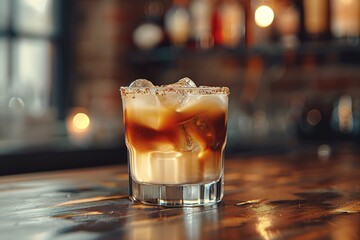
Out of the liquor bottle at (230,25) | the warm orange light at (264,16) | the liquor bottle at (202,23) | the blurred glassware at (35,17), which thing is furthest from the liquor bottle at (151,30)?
the warm orange light at (264,16)

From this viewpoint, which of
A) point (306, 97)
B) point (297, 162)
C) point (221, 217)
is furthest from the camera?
point (306, 97)

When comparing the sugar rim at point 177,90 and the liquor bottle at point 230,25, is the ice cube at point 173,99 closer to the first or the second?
the sugar rim at point 177,90

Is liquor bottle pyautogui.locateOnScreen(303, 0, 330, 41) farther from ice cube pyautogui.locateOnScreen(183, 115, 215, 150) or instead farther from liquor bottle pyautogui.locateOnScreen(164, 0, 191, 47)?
ice cube pyautogui.locateOnScreen(183, 115, 215, 150)

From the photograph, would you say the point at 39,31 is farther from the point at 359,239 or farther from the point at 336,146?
the point at 359,239

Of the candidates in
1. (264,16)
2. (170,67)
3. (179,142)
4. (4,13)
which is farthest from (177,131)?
(170,67)

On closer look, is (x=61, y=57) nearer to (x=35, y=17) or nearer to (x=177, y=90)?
(x=35, y=17)

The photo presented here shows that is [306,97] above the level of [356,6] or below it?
below

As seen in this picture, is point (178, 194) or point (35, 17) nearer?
point (178, 194)

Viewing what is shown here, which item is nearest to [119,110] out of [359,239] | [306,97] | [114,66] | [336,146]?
[114,66]
